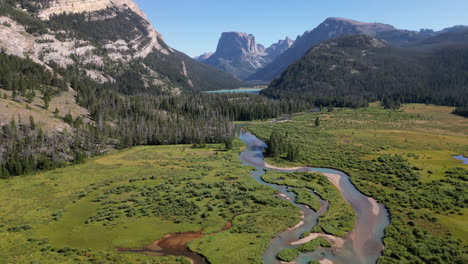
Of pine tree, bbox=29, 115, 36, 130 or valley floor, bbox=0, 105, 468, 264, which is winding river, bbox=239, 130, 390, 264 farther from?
pine tree, bbox=29, 115, 36, 130

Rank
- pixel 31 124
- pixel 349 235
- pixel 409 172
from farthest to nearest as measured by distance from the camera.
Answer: pixel 31 124
pixel 409 172
pixel 349 235

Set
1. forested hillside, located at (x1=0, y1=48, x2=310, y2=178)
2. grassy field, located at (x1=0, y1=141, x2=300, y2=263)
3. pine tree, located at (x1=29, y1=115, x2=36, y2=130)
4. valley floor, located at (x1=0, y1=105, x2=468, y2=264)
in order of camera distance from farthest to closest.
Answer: pine tree, located at (x1=29, y1=115, x2=36, y2=130)
forested hillside, located at (x1=0, y1=48, x2=310, y2=178)
grassy field, located at (x1=0, y1=141, x2=300, y2=263)
valley floor, located at (x1=0, y1=105, x2=468, y2=264)

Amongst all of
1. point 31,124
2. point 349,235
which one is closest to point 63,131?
→ point 31,124

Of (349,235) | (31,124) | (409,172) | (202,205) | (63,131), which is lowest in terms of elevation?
(202,205)

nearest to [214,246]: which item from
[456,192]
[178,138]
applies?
[456,192]

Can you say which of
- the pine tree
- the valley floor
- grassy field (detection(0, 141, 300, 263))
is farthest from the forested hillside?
grassy field (detection(0, 141, 300, 263))

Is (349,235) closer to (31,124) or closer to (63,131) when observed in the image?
(63,131)

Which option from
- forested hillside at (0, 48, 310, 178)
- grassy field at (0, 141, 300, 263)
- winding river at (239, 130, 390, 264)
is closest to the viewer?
winding river at (239, 130, 390, 264)

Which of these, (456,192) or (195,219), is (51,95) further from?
(456,192)
